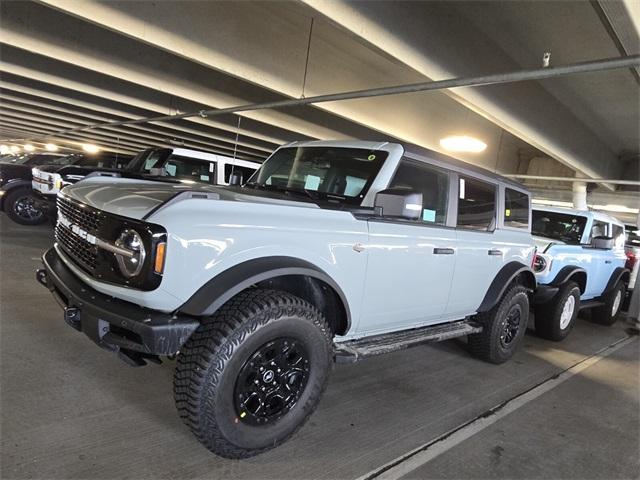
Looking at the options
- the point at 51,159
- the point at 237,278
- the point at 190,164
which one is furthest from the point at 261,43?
the point at 51,159

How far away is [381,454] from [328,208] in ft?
5.16

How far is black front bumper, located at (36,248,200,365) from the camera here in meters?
2.11

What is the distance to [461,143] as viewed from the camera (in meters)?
10.3

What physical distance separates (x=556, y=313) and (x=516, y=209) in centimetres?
182

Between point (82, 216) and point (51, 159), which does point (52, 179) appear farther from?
point (82, 216)

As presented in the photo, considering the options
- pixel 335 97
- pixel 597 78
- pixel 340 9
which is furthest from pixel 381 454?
pixel 597 78

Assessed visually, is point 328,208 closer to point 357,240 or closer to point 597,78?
point 357,240

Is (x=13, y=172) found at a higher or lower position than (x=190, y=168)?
lower

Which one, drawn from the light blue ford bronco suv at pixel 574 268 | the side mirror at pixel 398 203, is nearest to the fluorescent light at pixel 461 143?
the light blue ford bronco suv at pixel 574 268

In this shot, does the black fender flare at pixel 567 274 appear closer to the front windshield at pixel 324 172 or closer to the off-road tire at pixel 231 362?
the front windshield at pixel 324 172

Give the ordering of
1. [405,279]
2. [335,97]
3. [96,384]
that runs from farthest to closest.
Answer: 1. [335,97]
2. [405,279]
3. [96,384]

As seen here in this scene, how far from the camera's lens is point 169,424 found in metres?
2.78

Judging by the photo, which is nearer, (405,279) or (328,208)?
(328,208)

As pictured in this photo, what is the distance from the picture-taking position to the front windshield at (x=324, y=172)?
3.33 metres
